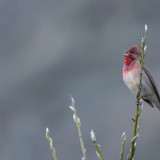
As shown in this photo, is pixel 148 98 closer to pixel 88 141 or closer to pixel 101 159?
pixel 101 159

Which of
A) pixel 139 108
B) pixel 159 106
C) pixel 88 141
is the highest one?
pixel 139 108

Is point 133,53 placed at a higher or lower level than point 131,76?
higher

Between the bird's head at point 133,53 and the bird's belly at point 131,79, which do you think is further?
the bird's belly at point 131,79

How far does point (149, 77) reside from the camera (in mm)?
2947

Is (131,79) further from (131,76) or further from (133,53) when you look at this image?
(133,53)

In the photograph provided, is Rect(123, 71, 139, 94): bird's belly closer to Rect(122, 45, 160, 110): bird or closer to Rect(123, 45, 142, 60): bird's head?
Rect(122, 45, 160, 110): bird

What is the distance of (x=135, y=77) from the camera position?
2760mm

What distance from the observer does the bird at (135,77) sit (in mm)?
2644

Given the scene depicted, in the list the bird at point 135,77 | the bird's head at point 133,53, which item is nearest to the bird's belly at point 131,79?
the bird at point 135,77

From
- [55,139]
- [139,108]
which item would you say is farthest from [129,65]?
[55,139]

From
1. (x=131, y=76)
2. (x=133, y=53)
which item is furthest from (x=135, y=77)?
(x=133, y=53)

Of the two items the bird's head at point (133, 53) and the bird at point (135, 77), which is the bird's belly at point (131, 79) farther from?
the bird's head at point (133, 53)

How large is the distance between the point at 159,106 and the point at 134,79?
0.52 metres

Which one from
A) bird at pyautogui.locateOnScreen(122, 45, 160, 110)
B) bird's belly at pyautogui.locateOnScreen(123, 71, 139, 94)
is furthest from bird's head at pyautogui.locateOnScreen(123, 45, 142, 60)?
bird's belly at pyautogui.locateOnScreen(123, 71, 139, 94)
